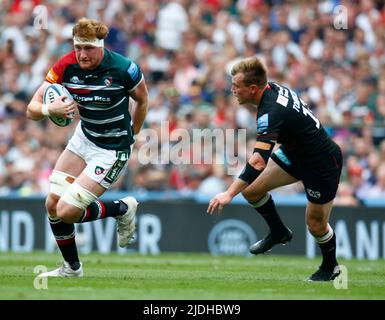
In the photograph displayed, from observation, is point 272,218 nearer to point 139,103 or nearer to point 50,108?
point 139,103

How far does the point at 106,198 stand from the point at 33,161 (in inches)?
98.9

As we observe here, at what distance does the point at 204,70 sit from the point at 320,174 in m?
9.75

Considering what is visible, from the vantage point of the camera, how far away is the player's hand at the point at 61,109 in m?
10.1

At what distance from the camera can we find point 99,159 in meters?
10.7

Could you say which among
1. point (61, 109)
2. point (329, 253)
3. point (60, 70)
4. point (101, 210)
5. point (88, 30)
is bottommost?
point (329, 253)

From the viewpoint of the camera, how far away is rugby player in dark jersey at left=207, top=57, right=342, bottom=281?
10219 millimetres

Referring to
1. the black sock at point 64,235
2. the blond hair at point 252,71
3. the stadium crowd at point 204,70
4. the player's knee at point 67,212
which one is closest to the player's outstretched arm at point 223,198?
the blond hair at point 252,71

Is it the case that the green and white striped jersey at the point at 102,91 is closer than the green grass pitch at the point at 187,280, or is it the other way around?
the green grass pitch at the point at 187,280

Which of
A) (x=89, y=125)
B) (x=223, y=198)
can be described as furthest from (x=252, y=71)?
(x=89, y=125)

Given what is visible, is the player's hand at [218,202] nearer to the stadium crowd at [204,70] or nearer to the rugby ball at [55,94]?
the rugby ball at [55,94]

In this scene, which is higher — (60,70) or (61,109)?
(60,70)

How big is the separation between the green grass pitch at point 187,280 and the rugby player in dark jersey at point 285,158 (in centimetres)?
66

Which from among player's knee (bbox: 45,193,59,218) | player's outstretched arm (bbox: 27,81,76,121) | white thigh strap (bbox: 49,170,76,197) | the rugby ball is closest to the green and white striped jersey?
the rugby ball
